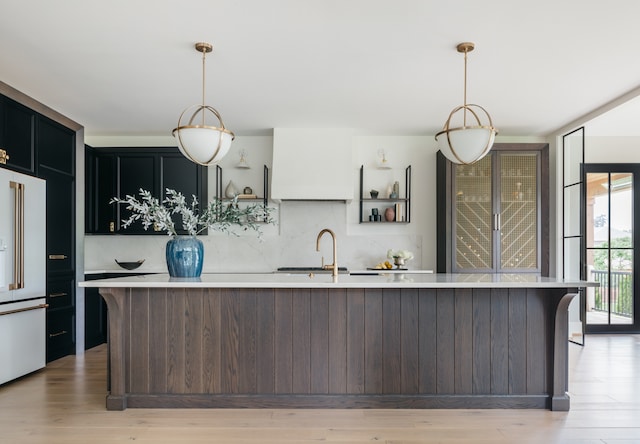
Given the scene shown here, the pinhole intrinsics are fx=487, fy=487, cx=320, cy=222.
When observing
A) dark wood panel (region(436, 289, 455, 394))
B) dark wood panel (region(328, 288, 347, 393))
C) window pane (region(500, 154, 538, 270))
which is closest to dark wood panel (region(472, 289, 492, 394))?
dark wood panel (region(436, 289, 455, 394))

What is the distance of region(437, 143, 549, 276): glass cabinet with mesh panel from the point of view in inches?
215

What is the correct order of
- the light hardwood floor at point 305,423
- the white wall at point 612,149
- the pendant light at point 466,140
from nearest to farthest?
the light hardwood floor at point 305,423
the pendant light at point 466,140
the white wall at point 612,149

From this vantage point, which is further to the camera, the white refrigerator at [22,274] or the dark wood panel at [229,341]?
the white refrigerator at [22,274]

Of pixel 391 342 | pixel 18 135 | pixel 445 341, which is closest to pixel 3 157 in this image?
pixel 18 135

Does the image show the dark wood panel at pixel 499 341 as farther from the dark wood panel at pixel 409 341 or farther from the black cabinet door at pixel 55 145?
the black cabinet door at pixel 55 145

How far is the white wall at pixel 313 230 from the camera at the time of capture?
5.89 m

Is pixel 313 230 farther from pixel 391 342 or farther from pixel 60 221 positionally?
pixel 391 342

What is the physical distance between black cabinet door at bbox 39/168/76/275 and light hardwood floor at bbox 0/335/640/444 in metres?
1.38

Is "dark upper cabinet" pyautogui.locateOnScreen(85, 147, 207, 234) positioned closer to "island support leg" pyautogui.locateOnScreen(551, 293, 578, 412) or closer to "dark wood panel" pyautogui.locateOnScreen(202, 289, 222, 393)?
"dark wood panel" pyautogui.locateOnScreen(202, 289, 222, 393)

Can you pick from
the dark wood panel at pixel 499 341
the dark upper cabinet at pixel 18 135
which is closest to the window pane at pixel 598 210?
the dark wood panel at pixel 499 341

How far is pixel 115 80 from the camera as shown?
13.0ft

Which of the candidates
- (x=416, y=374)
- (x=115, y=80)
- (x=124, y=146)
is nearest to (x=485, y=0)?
(x=416, y=374)

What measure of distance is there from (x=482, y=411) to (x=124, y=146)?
193 inches

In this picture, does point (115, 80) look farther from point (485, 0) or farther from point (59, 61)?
point (485, 0)
